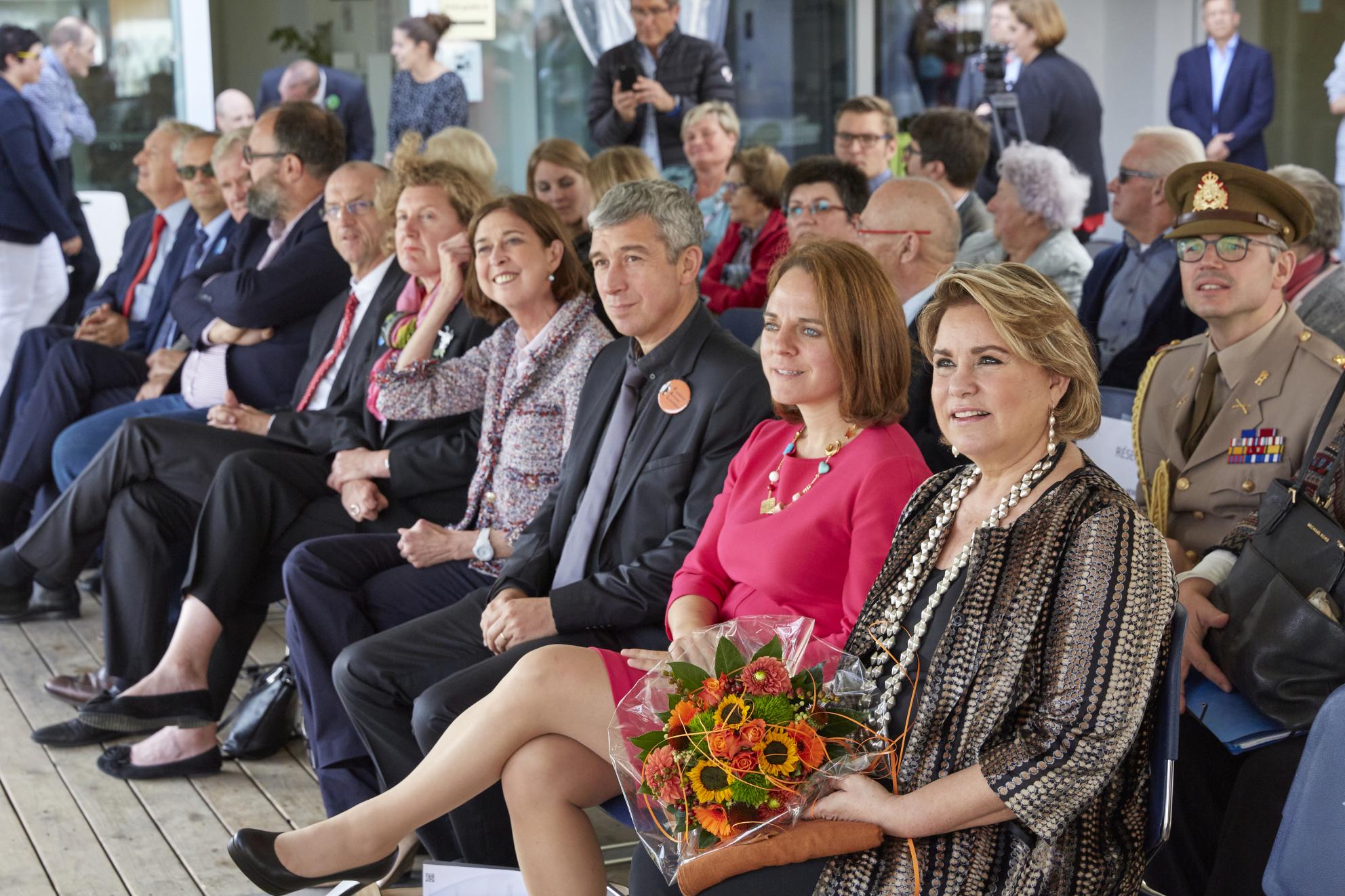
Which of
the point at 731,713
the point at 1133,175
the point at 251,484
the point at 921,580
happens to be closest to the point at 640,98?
the point at 1133,175

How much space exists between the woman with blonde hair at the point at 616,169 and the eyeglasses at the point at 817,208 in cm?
59

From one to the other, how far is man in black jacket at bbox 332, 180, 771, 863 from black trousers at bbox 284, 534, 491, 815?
27 cm

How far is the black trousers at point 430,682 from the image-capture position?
103 inches

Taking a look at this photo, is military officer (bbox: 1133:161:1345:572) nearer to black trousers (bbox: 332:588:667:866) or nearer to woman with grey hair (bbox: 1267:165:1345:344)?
woman with grey hair (bbox: 1267:165:1345:344)

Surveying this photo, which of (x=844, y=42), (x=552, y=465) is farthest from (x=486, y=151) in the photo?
(x=844, y=42)

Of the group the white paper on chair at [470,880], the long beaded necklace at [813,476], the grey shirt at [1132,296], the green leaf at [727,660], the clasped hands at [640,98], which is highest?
the clasped hands at [640,98]

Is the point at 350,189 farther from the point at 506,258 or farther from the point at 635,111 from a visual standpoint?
the point at 635,111

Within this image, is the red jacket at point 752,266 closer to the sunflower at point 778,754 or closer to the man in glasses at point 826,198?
the man in glasses at point 826,198

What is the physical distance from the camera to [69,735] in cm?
363

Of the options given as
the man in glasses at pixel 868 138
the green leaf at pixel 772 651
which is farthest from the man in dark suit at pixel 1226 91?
the green leaf at pixel 772 651

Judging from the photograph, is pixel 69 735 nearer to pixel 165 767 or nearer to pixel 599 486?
pixel 165 767

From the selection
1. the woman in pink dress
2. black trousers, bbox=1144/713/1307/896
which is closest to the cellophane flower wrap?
the woman in pink dress

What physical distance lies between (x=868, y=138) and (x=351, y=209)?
2196 millimetres

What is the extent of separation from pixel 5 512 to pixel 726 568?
337cm
